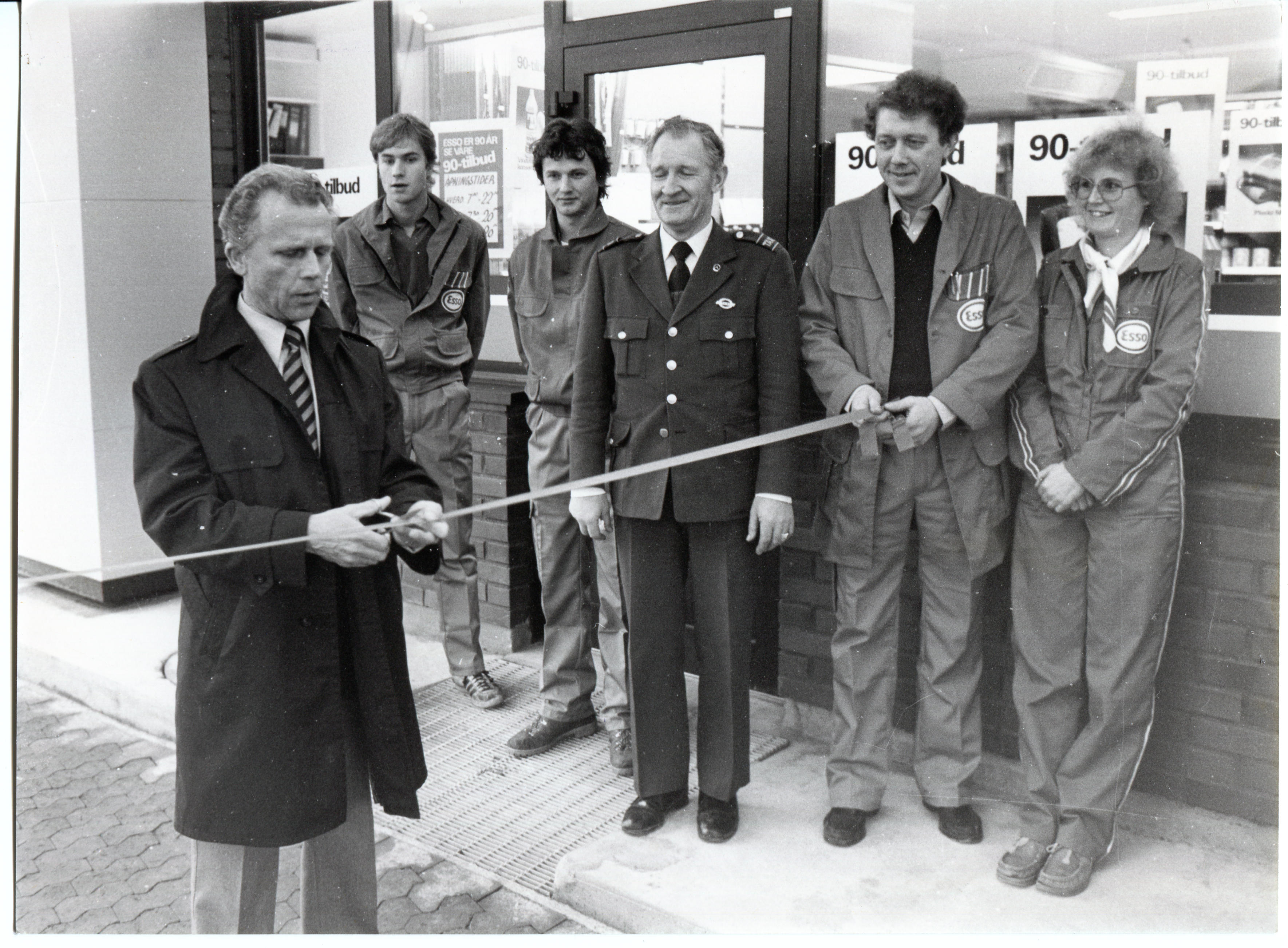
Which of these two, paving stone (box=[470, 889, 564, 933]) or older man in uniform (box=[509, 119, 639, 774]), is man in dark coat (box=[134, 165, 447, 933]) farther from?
older man in uniform (box=[509, 119, 639, 774])

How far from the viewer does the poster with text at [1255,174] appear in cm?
336

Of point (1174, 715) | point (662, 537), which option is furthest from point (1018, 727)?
point (662, 537)

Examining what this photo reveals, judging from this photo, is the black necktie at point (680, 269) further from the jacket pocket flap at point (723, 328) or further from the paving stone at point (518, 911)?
the paving stone at point (518, 911)

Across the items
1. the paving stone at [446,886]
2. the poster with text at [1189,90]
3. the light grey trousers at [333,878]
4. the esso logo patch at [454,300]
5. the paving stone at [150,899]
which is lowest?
the paving stone at [150,899]

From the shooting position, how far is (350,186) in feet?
19.3

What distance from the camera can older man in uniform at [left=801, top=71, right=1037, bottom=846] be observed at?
10.8 ft

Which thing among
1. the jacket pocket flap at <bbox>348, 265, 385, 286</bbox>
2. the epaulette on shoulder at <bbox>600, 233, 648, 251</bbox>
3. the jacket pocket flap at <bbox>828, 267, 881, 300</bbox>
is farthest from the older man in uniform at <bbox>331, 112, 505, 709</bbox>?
the jacket pocket flap at <bbox>828, 267, 881, 300</bbox>

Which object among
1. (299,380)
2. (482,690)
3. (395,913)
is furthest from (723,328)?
(482,690)

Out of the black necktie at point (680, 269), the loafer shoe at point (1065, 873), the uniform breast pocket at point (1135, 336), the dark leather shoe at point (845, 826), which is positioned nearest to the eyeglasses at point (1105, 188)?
the uniform breast pocket at point (1135, 336)

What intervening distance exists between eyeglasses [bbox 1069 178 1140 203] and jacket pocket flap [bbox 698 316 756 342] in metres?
0.97

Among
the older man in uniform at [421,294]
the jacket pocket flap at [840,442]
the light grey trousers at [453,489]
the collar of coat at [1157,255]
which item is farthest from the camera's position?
the light grey trousers at [453,489]

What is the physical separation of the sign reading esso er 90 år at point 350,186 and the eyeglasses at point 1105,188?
11.6 ft

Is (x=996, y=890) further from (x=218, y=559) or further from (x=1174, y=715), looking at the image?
(x=218, y=559)

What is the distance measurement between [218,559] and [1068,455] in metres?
2.19
